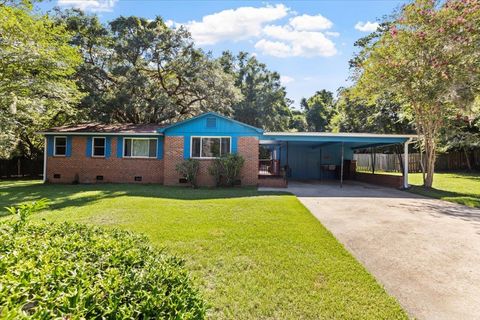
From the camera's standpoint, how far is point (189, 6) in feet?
38.2

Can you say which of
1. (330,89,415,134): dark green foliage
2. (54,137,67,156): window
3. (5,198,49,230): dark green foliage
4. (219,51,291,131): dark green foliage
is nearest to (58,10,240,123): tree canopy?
(54,137,67,156): window

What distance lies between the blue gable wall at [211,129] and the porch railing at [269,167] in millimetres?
3986

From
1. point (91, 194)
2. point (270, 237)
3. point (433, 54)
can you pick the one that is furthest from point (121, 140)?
point (433, 54)

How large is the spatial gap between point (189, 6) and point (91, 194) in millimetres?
8410

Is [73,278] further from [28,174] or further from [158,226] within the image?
[28,174]

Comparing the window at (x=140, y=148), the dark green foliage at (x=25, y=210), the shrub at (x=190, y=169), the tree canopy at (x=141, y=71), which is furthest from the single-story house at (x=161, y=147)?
the dark green foliage at (x=25, y=210)

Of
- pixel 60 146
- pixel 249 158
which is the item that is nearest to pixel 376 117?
pixel 249 158

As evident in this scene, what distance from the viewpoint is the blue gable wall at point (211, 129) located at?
13.4 metres

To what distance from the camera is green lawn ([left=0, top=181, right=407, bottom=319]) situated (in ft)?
10.1

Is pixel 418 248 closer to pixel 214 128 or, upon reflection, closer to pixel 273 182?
pixel 273 182

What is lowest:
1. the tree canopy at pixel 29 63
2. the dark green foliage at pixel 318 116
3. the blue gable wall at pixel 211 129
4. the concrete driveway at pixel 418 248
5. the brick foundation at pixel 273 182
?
the concrete driveway at pixel 418 248

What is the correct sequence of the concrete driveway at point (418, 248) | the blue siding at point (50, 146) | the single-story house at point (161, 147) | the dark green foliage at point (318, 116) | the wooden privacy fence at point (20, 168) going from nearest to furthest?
the concrete driveway at point (418, 248) < the single-story house at point (161, 147) < the blue siding at point (50, 146) < the wooden privacy fence at point (20, 168) < the dark green foliage at point (318, 116)

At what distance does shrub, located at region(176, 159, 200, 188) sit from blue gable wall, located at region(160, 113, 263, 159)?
55 centimetres

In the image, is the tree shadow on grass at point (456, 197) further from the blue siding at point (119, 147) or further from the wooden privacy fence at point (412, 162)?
the blue siding at point (119, 147)
